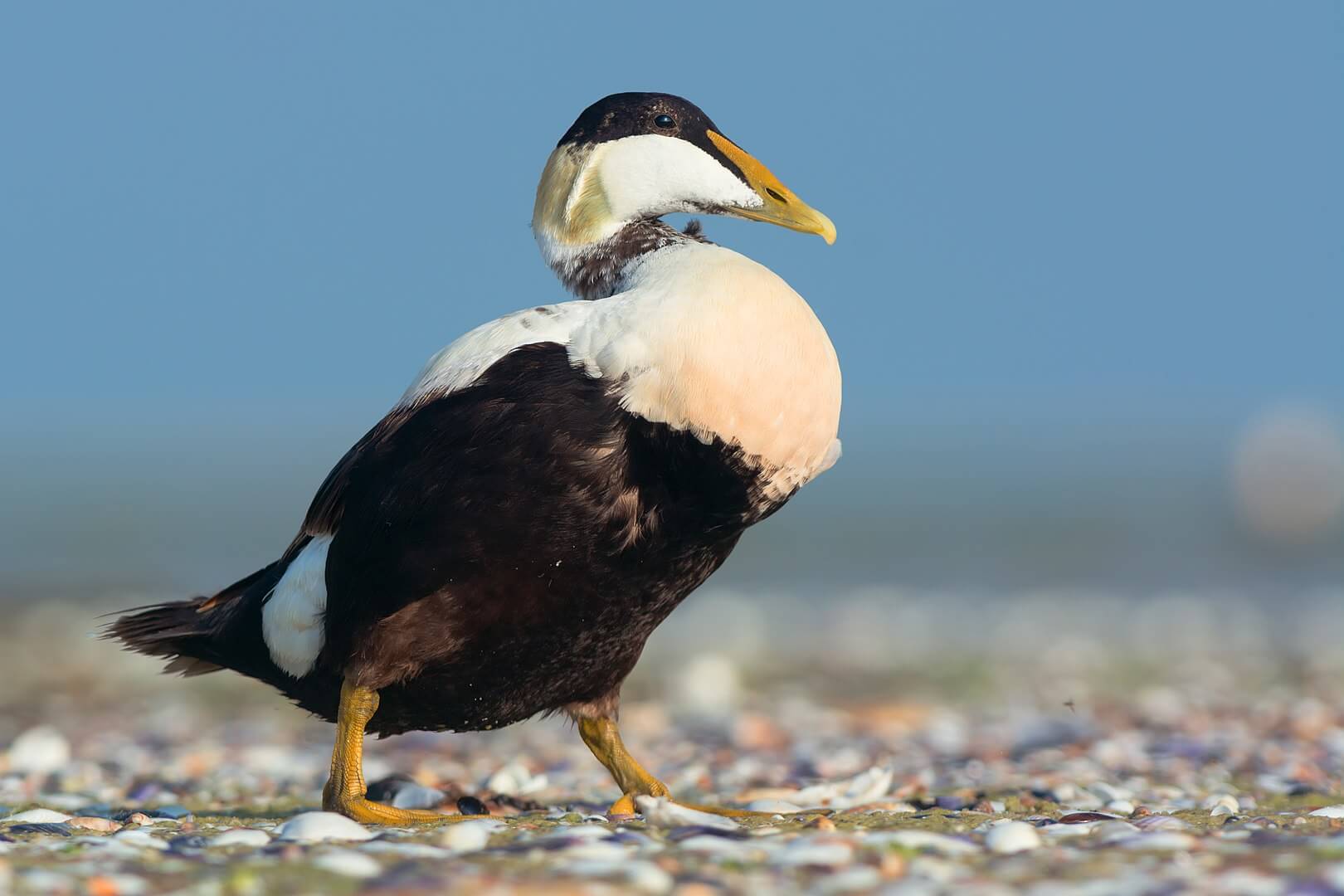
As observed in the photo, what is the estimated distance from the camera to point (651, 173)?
4.59 meters

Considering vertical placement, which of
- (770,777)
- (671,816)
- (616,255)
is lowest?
(671,816)

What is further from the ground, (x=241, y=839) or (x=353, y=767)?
(x=353, y=767)

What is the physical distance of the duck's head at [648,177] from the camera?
459 centimetres

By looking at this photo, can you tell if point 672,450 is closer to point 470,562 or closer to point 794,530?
point 470,562

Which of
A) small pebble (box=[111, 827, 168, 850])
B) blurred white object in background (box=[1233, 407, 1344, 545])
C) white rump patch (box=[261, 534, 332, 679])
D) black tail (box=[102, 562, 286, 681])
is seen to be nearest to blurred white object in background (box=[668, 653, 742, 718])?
black tail (box=[102, 562, 286, 681])

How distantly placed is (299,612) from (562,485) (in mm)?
1021

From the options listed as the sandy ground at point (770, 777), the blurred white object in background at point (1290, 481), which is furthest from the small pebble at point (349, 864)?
the blurred white object in background at point (1290, 481)

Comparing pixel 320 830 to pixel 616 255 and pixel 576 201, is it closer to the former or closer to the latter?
pixel 616 255

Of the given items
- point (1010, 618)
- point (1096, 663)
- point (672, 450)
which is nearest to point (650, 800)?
point (672, 450)

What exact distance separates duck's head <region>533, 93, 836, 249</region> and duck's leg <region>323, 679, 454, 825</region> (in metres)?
1.44

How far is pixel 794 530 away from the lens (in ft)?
82.4

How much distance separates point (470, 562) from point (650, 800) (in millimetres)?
837

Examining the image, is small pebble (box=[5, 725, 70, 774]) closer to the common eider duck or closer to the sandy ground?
the sandy ground

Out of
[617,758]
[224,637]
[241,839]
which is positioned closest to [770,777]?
[617,758]
